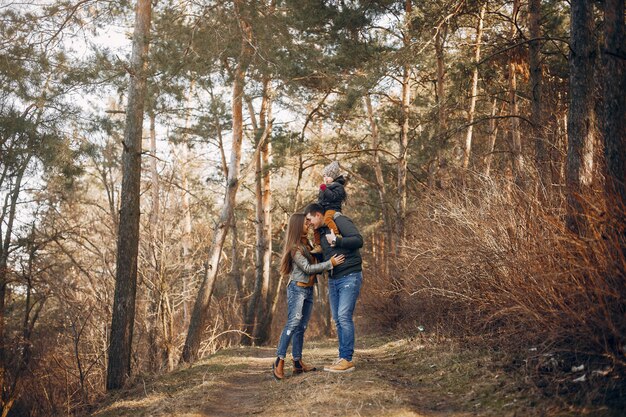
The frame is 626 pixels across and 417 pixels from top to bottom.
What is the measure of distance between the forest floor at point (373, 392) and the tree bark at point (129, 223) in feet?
3.17

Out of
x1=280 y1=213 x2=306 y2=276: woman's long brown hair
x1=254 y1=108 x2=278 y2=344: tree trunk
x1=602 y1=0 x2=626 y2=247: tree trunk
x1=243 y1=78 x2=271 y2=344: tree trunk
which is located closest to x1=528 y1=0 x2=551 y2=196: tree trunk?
x1=602 y1=0 x2=626 y2=247: tree trunk

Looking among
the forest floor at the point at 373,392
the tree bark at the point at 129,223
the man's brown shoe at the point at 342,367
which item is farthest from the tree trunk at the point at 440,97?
the man's brown shoe at the point at 342,367

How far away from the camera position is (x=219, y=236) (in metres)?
12.9

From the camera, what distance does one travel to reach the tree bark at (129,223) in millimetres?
10219

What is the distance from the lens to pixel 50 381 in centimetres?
1577

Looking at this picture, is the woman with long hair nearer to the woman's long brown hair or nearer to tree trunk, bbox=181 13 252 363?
the woman's long brown hair

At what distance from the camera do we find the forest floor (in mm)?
4965

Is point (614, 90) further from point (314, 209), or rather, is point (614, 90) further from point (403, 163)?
point (403, 163)

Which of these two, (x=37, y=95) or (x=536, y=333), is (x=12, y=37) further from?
(x=536, y=333)

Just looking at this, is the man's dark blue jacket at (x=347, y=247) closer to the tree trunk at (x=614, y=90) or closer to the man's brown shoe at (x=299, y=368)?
the man's brown shoe at (x=299, y=368)

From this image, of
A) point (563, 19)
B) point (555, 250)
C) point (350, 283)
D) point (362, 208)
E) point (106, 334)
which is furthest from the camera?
point (362, 208)

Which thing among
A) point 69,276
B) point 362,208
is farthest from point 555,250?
point 362,208

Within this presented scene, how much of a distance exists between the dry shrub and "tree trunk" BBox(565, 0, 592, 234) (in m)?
0.60

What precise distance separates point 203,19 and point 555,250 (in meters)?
8.91
